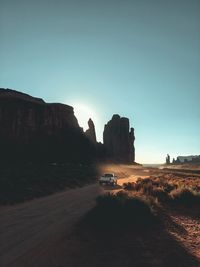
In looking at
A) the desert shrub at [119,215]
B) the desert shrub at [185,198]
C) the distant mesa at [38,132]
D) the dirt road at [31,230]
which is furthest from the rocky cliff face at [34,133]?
the desert shrub at [119,215]

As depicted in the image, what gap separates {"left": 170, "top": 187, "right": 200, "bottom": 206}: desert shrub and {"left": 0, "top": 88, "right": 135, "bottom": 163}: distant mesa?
57.7 metres

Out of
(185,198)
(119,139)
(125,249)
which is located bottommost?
(125,249)

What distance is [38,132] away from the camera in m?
88.5

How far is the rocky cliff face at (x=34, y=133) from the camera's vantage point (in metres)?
78.8

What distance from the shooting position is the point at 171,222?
1192 cm

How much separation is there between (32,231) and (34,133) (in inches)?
3143

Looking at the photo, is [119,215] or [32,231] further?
[119,215]

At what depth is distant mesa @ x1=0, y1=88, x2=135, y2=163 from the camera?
78562 millimetres

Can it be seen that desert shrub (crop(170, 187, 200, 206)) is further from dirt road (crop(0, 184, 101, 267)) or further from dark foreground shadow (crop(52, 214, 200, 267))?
dark foreground shadow (crop(52, 214, 200, 267))

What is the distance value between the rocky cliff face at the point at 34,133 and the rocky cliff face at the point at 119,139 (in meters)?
70.3

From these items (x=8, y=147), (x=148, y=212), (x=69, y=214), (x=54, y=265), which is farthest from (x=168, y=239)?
(x=8, y=147)

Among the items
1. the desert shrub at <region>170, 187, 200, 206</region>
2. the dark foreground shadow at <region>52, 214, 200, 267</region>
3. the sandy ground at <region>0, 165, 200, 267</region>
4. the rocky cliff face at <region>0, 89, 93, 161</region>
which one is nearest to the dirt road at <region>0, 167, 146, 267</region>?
the sandy ground at <region>0, 165, 200, 267</region>

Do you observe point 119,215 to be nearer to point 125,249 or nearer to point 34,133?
point 125,249

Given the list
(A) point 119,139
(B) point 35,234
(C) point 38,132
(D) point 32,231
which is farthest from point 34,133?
(A) point 119,139
